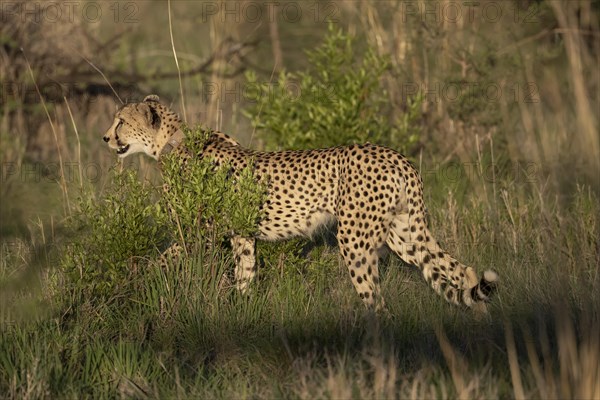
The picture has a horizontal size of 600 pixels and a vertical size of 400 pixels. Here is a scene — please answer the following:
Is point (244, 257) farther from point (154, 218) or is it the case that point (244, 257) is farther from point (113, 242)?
point (113, 242)

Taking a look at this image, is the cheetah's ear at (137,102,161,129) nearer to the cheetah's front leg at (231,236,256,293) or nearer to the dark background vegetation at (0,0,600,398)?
the dark background vegetation at (0,0,600,398)

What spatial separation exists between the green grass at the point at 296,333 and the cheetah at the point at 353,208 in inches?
4.4

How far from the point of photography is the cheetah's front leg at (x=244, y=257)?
16.8 ft

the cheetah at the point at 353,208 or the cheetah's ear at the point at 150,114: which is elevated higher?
the cheetah's ear at the point at 150,114

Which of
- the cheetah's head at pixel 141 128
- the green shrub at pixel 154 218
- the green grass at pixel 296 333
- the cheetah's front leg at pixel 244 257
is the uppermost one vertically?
the cheetah's head at pixel 141 128

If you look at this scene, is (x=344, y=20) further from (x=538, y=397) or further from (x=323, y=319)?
(x=538, y=397)

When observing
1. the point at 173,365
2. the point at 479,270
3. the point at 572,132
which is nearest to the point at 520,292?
the point at 479,270

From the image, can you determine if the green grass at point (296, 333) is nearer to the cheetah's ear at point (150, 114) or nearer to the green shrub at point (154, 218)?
the green shrub at point (154, 218)

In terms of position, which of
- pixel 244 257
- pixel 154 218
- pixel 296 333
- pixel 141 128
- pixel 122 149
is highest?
pixel 141 128

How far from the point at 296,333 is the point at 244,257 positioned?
38.1 inches

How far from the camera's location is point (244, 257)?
5.18 m

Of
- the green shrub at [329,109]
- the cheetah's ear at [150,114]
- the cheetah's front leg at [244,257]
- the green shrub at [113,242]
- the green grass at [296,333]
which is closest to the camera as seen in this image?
the green grass at [296,333]

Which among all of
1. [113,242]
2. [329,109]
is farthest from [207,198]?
[329,109]

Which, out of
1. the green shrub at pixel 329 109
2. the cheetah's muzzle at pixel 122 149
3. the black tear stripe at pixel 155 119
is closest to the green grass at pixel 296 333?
the cheetah's muzzle at pixel 122 149
